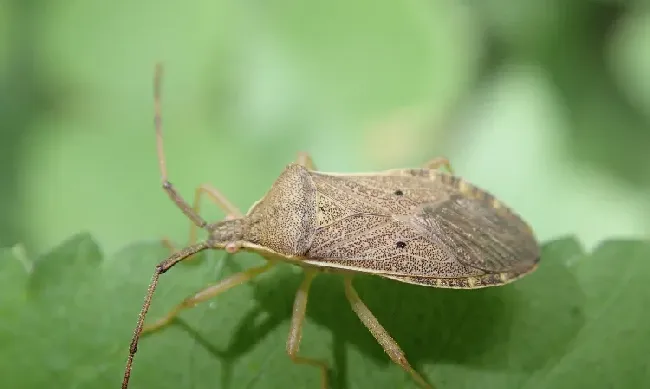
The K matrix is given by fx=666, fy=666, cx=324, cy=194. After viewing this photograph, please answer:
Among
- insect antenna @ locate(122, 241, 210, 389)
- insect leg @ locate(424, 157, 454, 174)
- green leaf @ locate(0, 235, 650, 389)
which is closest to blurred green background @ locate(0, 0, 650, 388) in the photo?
insect leg @ locate(424, 157, 454, 174)

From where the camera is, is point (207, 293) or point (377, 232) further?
point (377, 232)

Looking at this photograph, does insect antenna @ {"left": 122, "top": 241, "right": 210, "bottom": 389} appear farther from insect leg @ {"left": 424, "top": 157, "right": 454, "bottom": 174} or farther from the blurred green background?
insect leg @ {"left": 424, "top": 157, "right": 454, "bottom": 174}

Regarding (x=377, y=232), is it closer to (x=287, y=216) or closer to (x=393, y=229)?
(x=393, y=229)

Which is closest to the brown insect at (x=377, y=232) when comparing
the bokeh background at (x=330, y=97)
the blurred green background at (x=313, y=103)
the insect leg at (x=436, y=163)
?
the insect leg at (x=436, y=163)

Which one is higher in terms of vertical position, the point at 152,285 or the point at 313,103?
the point at 313,103

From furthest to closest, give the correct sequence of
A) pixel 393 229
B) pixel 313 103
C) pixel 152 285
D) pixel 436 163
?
pixel 313 103 < pixel 436 163 < pixel 393 229 < pixel 152 285

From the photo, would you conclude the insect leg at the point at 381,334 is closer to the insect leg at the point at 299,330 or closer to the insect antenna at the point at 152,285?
the insect leg at the point at 299,330

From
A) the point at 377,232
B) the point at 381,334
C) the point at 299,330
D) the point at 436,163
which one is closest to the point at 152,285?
the point at 299,330
